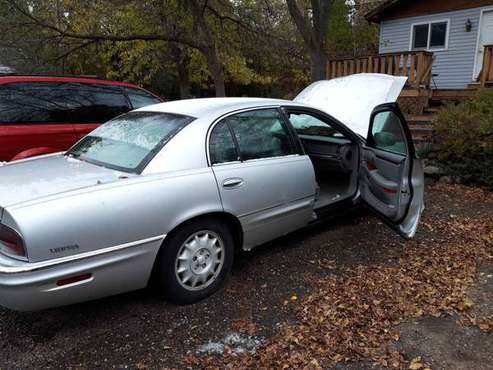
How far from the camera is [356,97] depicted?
500cm

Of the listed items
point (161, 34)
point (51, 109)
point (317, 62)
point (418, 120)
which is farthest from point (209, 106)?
point (161, 34)

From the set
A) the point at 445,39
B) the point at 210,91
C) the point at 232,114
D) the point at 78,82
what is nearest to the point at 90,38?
the point at 78,82

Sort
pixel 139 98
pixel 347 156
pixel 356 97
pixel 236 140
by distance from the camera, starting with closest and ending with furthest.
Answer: pixel 236 140 < pixel 347 156 < pixel 356 97 < pixel 139 98

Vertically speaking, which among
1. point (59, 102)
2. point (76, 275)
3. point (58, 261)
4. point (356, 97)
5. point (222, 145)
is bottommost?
point (76, 275)

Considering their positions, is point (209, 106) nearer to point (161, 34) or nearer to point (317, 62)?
point (317, 62)

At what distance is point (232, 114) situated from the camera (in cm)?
359

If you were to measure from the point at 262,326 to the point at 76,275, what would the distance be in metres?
1.33

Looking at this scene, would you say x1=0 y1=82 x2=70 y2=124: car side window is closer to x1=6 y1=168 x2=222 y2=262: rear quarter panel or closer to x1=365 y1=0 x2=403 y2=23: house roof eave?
x1=6 y1=168 x2=222 y2=262: rear quarter panel

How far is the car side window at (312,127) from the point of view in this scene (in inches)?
194

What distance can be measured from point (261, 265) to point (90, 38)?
9777mm

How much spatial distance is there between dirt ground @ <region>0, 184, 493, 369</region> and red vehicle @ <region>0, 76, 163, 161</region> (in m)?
2.46

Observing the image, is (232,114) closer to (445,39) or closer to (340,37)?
(445,39)

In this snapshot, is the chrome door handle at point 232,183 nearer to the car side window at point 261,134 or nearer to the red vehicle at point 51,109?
the car side window at point 261,134

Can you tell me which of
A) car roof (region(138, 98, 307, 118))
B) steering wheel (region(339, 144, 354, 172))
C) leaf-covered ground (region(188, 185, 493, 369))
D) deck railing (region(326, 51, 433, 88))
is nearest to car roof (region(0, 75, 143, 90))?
car roof (region(138, 98, 307, 118))
